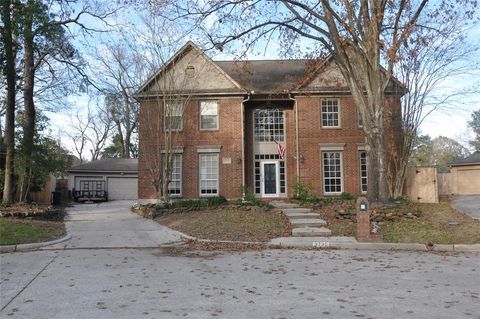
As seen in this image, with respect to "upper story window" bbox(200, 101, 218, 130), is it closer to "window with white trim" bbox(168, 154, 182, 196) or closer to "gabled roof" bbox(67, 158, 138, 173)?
"window with white trim" bbox(168, 154, 182, 196)

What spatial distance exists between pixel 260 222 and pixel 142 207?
6834 mm

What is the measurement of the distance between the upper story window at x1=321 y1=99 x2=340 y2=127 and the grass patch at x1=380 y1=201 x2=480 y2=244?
9533 millimetres

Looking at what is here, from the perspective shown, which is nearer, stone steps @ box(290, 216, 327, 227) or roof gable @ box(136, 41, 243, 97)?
stone steps @ box(290, 216, 327, 227)

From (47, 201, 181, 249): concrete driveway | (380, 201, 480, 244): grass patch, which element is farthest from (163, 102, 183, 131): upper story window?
(380, 201, 480, 244): grass patch

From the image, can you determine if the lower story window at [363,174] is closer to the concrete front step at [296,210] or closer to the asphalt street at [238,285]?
the concrete front step at [296,210]

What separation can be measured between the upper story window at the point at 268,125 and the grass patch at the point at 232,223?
7.75 m

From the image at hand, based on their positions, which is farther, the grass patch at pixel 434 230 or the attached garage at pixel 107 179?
the attached garage at pixel 107 179

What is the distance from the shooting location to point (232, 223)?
15.6 m

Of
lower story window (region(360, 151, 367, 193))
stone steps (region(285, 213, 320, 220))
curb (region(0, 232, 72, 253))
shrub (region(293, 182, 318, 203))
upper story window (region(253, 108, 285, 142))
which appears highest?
upper story window (region(253, 108, 285, 142))

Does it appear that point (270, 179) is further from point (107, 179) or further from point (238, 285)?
point (107, 179)

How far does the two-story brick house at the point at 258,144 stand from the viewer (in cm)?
2409

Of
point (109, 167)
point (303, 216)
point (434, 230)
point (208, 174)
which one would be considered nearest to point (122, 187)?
point (109, 167)

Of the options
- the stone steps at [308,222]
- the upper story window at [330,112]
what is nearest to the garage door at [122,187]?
the upper story window at [330,112]

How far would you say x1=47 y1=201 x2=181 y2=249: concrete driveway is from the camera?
12883 mm
